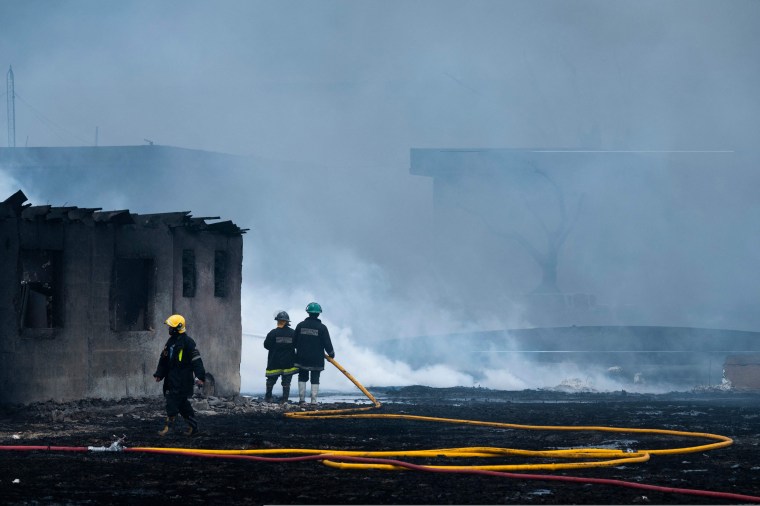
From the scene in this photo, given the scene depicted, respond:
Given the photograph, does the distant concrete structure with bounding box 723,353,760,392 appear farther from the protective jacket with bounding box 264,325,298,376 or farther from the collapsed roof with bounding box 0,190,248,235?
the collapsed roof with bounding box 0,190,248,235

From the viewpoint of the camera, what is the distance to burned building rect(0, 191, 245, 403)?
56.2ft

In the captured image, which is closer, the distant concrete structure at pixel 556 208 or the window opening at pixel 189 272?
the window opening at pixel 189 272

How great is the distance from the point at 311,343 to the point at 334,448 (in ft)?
25.4

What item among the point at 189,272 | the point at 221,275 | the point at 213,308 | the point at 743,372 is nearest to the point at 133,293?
the point at 189,272

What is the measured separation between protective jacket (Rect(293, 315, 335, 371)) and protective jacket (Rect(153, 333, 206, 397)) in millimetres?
6431

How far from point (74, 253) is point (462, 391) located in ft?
43.4

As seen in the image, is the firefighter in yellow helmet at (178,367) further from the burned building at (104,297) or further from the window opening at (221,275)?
the window opening at (221,275)

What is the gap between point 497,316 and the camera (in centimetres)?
5147

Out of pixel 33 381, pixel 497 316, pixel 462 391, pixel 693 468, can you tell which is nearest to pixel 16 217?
pixel 33 381

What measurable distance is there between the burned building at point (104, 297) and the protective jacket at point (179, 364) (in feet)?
13.9

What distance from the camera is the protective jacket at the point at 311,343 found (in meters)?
20.4

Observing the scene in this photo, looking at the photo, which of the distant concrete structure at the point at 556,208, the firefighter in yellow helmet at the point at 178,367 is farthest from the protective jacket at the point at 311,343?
the distant concrete structure at the point at 556,208

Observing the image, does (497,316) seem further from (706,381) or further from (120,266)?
(120,266)

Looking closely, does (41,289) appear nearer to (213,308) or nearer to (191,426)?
(213,308)
